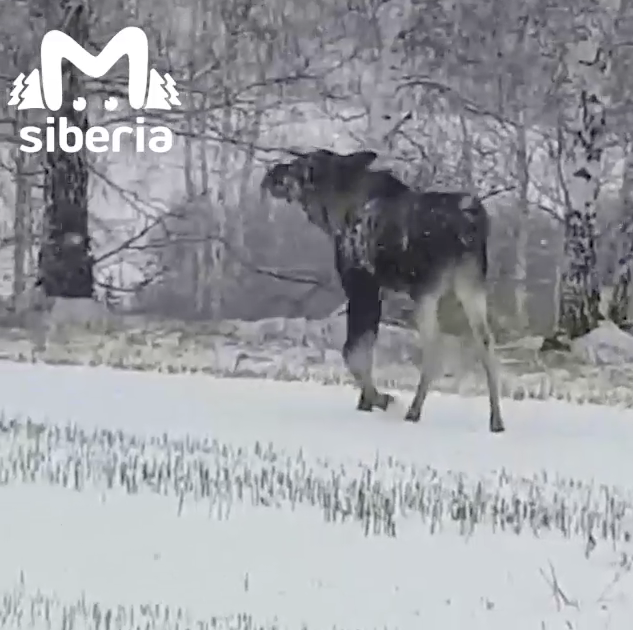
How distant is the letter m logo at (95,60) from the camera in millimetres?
18719

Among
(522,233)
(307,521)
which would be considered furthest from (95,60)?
(307,521)

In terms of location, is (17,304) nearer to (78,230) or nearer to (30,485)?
(78,230)

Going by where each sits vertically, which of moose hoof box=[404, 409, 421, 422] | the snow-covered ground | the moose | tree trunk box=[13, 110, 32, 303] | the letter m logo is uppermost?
the letter m logo

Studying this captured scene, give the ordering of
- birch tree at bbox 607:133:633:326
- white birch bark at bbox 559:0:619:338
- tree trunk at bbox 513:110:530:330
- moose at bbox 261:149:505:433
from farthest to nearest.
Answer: tree trunk at bbox 513:110:530:330 → birch tree at bbox 607:133:633:326 → white birch bark at bbox 559:0:619:338 → moose at bbox 261:149:505:433

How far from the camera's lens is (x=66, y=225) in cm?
1972

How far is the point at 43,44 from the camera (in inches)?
734

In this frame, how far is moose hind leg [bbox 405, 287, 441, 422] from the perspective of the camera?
33.1ft

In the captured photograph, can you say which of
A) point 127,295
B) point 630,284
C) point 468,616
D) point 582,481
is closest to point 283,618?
point 468,616

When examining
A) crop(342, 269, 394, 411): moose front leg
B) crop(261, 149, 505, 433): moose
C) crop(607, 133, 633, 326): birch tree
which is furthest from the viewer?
crop(607, 133, 633, 326): birch tree

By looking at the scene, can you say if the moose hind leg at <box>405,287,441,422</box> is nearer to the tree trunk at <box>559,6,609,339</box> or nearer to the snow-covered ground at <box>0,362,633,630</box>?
the snow-covered ground at <box>0,362,633,630</box>

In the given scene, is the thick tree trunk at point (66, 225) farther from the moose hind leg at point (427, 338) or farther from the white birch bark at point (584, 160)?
the moose hind leg at point (427, 338)

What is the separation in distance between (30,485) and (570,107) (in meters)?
14.1

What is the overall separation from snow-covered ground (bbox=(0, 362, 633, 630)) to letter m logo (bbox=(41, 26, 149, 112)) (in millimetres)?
9350

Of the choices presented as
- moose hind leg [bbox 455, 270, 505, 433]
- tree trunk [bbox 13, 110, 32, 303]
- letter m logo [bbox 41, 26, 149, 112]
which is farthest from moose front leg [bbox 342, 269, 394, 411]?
tree trunk [bbox 13, 110, 32, 303]
